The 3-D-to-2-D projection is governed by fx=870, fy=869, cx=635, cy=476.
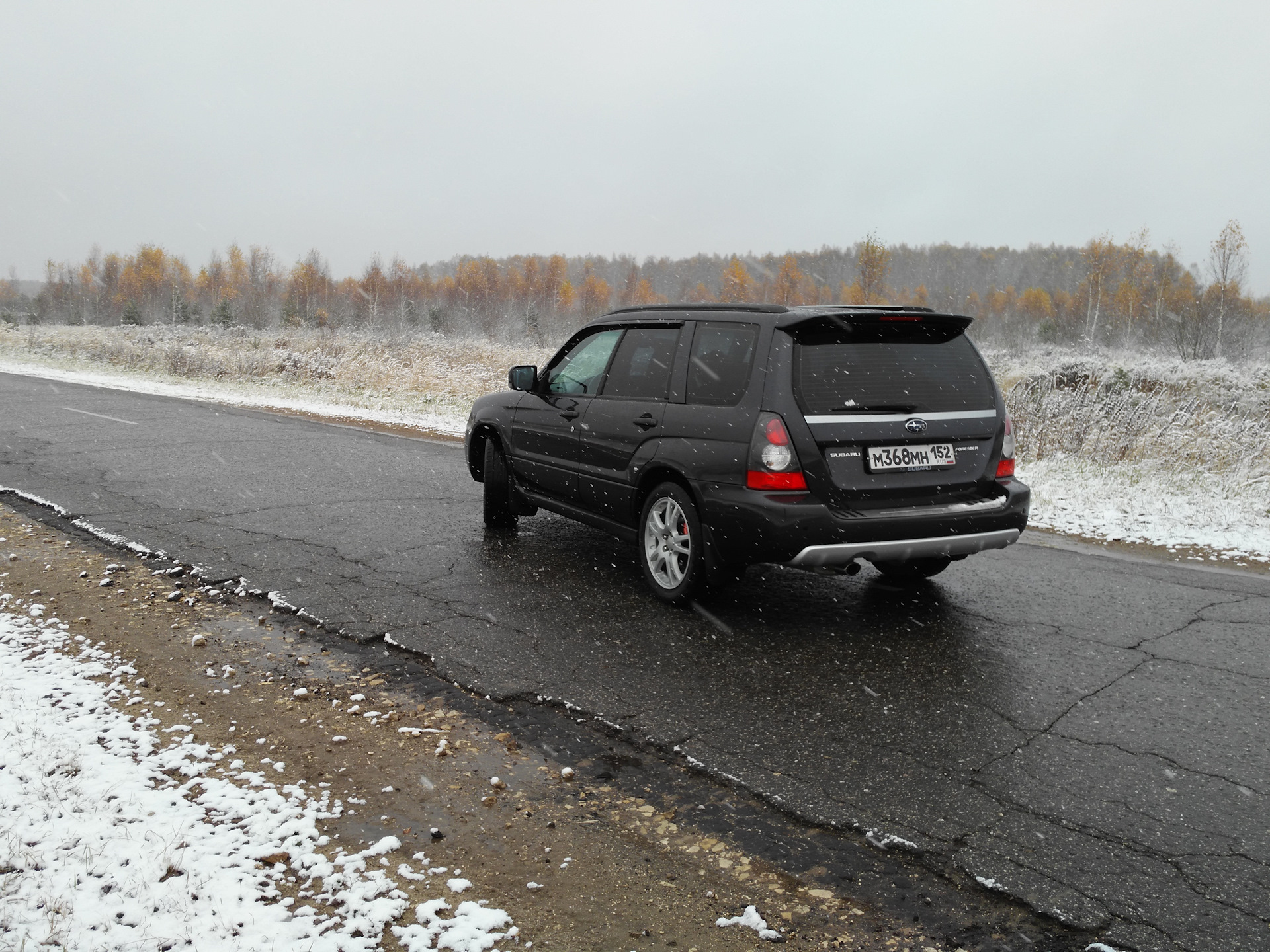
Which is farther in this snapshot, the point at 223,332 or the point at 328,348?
the point at 223,332

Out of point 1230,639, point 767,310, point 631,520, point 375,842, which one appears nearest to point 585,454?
point 631,520

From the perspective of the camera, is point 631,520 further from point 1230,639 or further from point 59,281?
point 59,281

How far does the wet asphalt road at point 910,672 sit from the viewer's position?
→ 281cm

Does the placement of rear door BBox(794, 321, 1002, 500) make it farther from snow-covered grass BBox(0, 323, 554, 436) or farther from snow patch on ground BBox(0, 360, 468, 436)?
snow-covered grass BBox(0, 323, 554, 436)

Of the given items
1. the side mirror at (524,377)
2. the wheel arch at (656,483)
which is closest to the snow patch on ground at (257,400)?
the side mirror at (524,377)

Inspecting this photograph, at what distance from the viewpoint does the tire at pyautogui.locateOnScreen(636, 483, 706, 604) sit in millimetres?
5035

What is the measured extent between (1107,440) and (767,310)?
9159 millimetres

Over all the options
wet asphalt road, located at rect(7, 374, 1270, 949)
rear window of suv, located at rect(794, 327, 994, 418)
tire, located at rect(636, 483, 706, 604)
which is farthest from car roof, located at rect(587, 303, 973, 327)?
wet asphalt road, located at rect(7, 374, 1270, 949)

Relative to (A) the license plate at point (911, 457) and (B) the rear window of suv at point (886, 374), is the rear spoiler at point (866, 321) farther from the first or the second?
(A) the license plate at point (911, 457)

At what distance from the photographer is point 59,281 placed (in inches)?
4252

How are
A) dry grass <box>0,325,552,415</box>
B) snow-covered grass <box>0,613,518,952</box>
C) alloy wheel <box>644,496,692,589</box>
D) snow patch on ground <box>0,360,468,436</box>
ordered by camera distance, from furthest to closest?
dry grass <box>0,325,552,415</box>, snow patch on ground <box>0,360,468,436</box>, alloy wheel <box>644,496,692,589</box>, snow-covered grass <box>0,613,518,952</box>

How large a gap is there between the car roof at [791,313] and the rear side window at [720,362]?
0.25ft

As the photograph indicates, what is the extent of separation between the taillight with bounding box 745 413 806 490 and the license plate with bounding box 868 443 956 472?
1.42 ft

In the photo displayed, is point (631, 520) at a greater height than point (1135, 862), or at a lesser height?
greater
